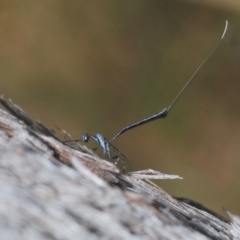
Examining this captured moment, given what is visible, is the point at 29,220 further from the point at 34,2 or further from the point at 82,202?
the point at 34,2

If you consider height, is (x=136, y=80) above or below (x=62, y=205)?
above

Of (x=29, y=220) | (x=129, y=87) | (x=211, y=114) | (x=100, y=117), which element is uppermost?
(x=211, y=114)

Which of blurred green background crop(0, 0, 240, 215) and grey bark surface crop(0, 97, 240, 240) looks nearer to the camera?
grey bark surface crop(0, 97, 240, 240)

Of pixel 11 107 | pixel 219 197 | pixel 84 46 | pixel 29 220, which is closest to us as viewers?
pixel 29 220

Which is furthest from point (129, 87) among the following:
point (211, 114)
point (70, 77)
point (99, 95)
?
point (211, 114)

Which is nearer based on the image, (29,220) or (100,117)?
(29,220)

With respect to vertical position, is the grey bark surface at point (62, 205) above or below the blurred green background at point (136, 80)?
below

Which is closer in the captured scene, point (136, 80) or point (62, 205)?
point (62, 205)

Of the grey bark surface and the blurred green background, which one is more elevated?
the blurred green background
